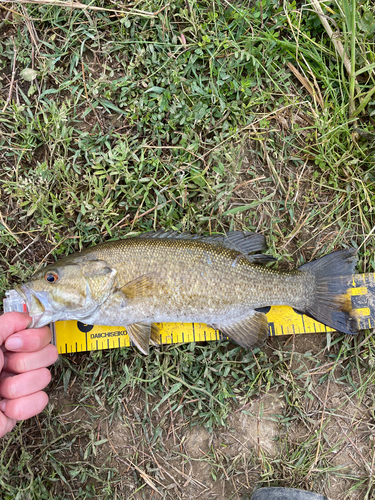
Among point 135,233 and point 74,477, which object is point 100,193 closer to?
point 135,233

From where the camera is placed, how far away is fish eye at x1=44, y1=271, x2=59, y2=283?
10.3ft

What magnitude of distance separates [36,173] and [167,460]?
10.8 ft

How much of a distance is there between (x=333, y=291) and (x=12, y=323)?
3.03m

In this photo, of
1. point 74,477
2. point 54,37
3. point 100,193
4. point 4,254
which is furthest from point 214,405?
point 54,37

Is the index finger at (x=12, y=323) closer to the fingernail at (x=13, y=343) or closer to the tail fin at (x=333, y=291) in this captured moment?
the fingernail at (x=13, y=343)

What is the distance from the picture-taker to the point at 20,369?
311cm

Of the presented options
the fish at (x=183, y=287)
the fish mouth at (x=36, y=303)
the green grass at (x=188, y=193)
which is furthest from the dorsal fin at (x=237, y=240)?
the fish mouth at (x=36, y=303)

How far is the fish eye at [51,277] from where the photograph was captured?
10.3ft

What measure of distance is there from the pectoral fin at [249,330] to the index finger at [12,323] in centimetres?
182

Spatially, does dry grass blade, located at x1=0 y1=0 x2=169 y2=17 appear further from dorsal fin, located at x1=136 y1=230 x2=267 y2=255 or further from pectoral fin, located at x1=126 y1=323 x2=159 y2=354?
pectoral fin, located at x1=126 y1=323 x2=159 y2=354

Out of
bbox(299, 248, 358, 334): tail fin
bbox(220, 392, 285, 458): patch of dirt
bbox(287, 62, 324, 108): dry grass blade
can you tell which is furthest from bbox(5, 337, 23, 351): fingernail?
bbox(287, 62, 324, 108): dry grass blade

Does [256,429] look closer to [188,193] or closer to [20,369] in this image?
[20,369]

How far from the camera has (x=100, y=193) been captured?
367cm

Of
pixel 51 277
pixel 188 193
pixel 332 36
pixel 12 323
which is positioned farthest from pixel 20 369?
pixel 332 36
